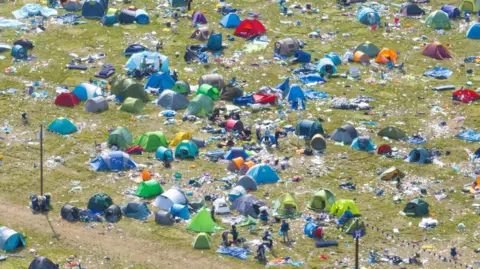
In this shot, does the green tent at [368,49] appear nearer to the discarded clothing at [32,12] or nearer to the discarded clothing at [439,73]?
the discarded clothing at [439,73]

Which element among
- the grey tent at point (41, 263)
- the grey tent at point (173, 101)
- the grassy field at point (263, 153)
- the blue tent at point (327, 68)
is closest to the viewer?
the grey tent at point (41, 263)

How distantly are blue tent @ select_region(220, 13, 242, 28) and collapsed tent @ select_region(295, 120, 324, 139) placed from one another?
1573 cm

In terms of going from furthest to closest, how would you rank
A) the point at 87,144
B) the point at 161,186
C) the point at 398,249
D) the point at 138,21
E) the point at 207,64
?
the point at 138,21
the point at 207,64
the point at 87,144
the point at 161,186
the point at 398,249

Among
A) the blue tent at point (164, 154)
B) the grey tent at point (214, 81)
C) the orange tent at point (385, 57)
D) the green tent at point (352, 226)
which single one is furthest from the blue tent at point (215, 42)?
the green tent at point (352, 226)

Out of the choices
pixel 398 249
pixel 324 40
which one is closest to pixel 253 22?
pixel 324 40

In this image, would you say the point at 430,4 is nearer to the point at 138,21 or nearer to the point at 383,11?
the point at 383,11

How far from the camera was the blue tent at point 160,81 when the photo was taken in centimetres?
6488

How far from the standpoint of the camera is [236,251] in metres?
49.6

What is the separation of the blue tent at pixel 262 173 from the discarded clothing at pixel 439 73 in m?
16.3

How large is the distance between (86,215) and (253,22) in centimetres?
2471

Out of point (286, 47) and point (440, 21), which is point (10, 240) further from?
point (440, 21)

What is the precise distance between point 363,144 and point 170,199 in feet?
37.2

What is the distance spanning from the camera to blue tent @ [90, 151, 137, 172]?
56.4 metres

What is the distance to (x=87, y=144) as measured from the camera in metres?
59.1
